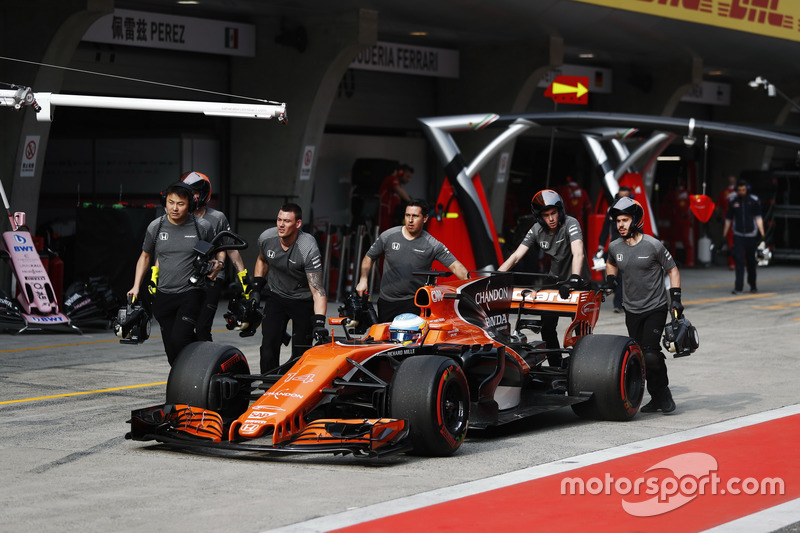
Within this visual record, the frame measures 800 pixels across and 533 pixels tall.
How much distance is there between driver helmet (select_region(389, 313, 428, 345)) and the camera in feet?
30.9

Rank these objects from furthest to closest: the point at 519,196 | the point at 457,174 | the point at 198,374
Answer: the point at 519,196
the point at 457,174
the point at 198,374

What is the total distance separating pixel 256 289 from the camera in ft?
35.0

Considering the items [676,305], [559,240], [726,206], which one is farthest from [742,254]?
[676,305]

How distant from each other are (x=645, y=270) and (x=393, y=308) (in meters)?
2.09

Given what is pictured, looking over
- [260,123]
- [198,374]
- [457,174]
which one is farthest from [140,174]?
[198,374]

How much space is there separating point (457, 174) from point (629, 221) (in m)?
7.92

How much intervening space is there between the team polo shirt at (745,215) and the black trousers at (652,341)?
12.1 metres

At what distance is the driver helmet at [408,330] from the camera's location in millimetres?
9414

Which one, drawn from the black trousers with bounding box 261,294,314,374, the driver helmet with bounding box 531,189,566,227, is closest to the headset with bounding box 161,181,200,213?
the black trousers with bounding box 261,294,314,374

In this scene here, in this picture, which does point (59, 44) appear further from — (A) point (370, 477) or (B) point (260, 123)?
(A) point (370, 477)

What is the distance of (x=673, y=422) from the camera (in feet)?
33.6

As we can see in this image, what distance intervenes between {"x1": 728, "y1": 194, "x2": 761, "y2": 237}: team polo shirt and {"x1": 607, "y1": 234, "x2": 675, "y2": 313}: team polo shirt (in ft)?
39.6

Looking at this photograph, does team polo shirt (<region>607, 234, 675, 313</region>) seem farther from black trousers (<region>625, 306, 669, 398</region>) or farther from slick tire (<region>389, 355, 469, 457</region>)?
slick tire (<region>389, 355, 469, 457</region>)

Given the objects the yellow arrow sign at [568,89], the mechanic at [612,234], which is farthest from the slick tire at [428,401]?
the mechanic at [612,234]
